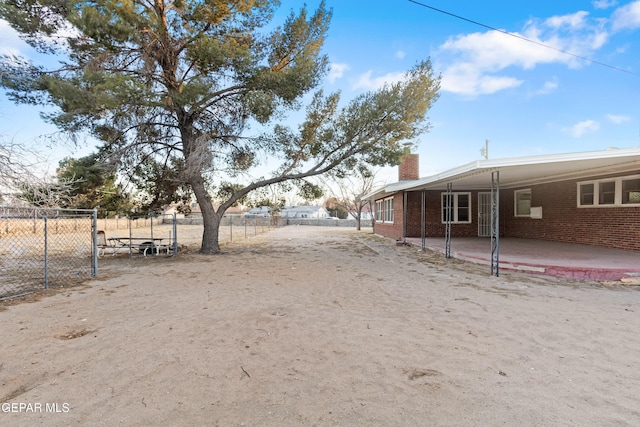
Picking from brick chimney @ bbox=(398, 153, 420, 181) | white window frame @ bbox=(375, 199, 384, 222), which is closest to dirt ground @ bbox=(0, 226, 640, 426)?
brick chimney @ bbox=(398, 153, 420, 181)

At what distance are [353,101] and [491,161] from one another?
19.9ft

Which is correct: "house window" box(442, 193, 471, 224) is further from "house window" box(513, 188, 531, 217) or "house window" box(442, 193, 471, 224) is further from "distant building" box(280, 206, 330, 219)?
"distant building" box(280, 206, 330, 219)

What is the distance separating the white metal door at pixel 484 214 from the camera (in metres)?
15.1

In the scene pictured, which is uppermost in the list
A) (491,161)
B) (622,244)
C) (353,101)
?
(353,101)

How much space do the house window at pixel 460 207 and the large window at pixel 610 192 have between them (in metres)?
4.66

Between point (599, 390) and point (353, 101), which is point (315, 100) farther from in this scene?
point (599, 390)

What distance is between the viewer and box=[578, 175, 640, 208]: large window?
9.34m

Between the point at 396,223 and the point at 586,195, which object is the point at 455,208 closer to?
the point at 396,223

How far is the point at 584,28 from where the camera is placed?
33.3 ft

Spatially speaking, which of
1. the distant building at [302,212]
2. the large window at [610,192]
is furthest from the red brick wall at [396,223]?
the distant building at [302,212]

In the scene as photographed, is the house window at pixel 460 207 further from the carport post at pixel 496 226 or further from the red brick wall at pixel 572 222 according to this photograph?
the carport post at pixel 496 226

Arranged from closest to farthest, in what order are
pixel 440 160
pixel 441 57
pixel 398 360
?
pixel 398 360
pixel 441 57
pixel 440 160

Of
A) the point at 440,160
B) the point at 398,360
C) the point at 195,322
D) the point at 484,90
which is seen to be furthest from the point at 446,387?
the point at 440,160

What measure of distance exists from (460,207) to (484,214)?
116 centimetres
